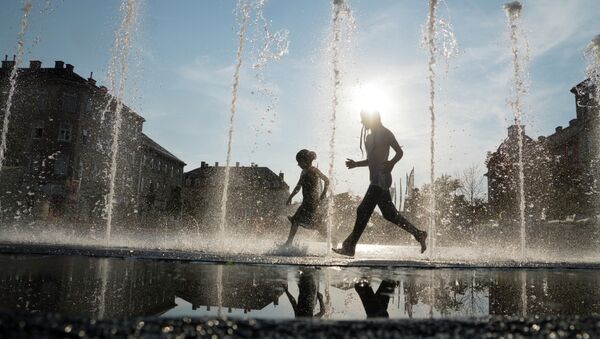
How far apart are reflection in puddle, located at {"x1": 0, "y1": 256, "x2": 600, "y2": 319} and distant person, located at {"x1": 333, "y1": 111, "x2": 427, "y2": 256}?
2033 mm

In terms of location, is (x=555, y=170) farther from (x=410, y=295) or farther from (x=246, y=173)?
(x=246, y=173)

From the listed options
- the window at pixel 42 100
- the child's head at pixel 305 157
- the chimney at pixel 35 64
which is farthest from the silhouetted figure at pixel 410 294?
the chimney at pixel 35 64

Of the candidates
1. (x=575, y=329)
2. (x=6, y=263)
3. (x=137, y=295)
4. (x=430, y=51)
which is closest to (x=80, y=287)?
(x=137, y=295)

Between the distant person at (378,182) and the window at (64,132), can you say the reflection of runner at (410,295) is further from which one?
the window at (64,132)

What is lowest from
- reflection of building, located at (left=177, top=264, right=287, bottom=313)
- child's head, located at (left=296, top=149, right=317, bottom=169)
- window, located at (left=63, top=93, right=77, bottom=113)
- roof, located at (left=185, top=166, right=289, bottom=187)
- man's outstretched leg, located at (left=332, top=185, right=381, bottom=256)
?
reflection of building, located at (left=177, top=264, right=287, bottom=313)

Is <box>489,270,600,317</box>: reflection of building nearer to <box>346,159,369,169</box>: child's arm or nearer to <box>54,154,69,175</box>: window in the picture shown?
<box>346,159,369,169</box>: child's arm

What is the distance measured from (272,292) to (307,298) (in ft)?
0.93

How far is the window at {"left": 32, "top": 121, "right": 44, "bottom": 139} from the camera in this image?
3950cm

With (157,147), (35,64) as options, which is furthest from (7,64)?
(157,147)

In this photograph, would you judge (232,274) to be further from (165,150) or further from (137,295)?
(165,150)

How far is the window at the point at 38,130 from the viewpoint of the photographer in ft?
130

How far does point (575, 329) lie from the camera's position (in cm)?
154

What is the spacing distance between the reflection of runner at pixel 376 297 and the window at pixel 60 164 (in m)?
43.1

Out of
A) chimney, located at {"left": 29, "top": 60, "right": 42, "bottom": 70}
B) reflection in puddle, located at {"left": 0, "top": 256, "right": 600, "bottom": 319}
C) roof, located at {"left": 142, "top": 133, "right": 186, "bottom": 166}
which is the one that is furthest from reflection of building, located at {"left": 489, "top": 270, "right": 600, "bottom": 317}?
roof, located at {"left": 142, "top": 133, "right": 186, "bottom": 166}
